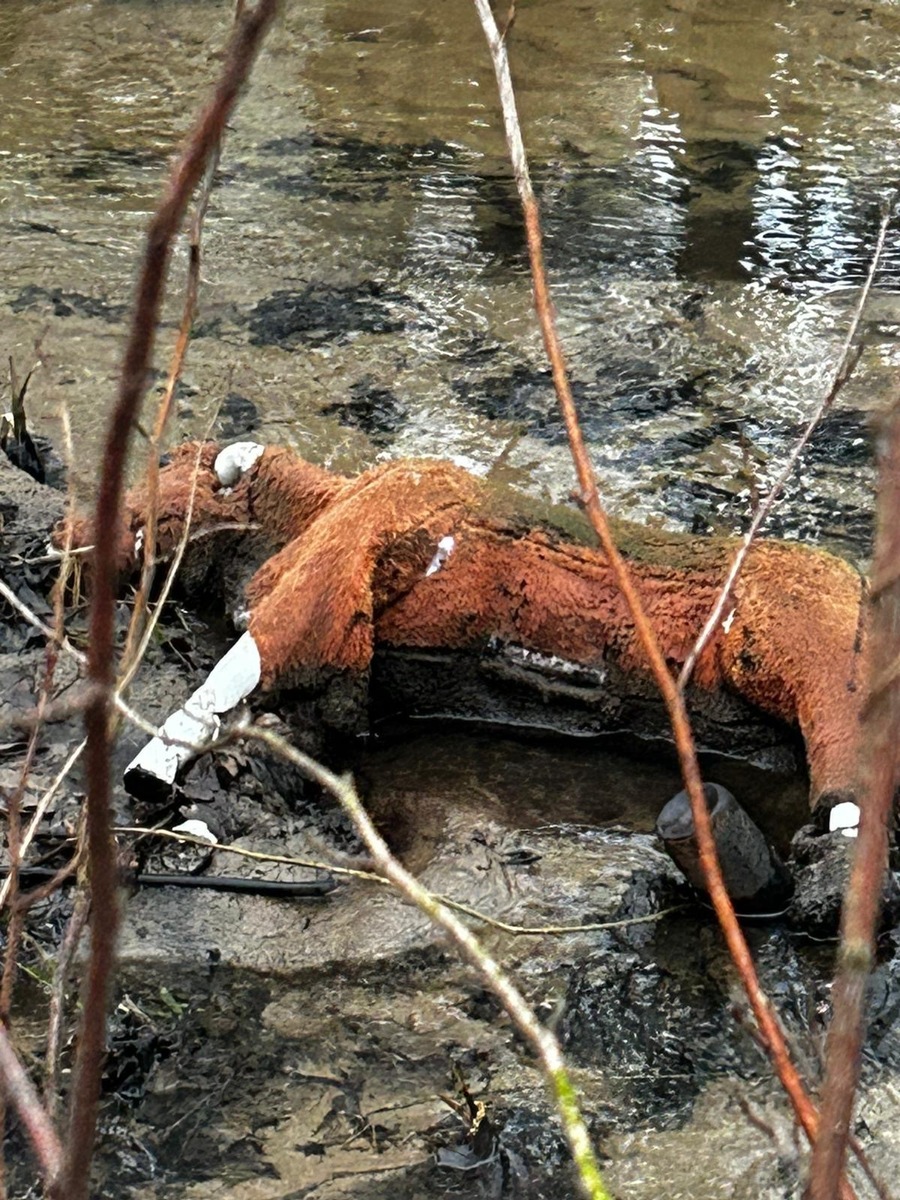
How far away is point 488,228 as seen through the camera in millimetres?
6309

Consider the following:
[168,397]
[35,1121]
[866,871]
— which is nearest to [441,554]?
[168,397]

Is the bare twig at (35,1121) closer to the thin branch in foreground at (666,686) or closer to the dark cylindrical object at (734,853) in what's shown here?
the thin branch in foreground at (666,686)

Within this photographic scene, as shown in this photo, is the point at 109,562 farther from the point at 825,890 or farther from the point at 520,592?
the point at 520,592

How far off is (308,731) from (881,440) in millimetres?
2761

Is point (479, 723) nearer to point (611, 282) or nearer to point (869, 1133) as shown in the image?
point (869, 1133)

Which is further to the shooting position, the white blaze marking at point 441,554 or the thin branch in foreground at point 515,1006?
the white blaze marking at point 441,554

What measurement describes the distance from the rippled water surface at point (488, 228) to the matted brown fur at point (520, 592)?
345mm

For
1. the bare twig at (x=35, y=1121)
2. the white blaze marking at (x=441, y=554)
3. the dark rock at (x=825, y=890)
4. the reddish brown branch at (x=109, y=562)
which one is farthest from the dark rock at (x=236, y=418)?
the reddish brown branch at (x=109, y=562)

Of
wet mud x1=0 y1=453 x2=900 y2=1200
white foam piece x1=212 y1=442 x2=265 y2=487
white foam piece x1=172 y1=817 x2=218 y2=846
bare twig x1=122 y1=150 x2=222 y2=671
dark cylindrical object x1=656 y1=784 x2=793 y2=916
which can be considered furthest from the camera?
white foam piece x1=212 y1=442 x2=265 y2=487

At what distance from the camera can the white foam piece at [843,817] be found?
291 cm

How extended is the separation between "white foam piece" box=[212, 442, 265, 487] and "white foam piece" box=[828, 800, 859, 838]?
1.75 metres

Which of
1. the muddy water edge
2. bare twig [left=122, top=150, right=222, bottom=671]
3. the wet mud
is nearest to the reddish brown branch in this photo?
the muddy water edge

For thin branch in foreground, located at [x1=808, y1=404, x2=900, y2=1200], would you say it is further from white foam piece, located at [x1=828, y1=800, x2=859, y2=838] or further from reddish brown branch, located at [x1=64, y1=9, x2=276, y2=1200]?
white foam piece, located at [x1=828, y1=800, x2=859, y2=838]

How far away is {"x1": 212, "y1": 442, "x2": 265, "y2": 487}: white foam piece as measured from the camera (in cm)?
382
